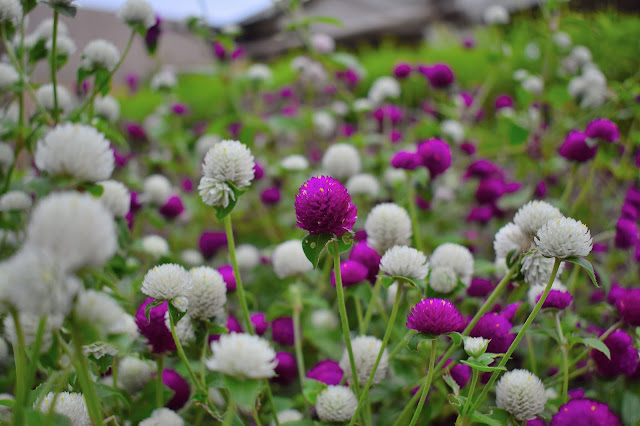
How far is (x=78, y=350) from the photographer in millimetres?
510

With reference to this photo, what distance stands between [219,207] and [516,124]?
45.4 inches

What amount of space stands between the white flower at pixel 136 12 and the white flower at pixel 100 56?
0.08 metres

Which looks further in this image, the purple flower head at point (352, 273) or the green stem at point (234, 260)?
the purple flower head at point (352, 273)

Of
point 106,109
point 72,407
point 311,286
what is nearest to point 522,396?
point 72,407

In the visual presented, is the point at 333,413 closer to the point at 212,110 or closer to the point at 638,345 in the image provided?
the point at 638,345

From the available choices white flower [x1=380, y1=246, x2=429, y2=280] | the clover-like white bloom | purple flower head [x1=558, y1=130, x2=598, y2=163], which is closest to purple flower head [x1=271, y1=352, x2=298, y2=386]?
the clover-like white bloom

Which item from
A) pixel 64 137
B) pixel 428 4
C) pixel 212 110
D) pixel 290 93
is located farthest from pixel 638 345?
pixel 428 4

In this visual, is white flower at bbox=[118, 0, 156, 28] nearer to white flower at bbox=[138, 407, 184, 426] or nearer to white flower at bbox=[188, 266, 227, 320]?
white flower at bbox=[188, 266, 227, 320]

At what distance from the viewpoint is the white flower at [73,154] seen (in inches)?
20.2

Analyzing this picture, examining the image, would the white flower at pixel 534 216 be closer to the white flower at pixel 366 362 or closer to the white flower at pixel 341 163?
the white flower at pixel 366 362

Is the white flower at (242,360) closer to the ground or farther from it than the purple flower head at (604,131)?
closer to the ground

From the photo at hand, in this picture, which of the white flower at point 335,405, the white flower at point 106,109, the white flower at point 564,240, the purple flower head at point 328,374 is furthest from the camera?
the white flower at point 106,109

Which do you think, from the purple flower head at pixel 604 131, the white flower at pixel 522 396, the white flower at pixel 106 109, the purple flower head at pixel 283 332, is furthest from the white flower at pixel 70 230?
the white flower at pixel 106 109

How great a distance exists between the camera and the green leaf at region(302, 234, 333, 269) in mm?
739
